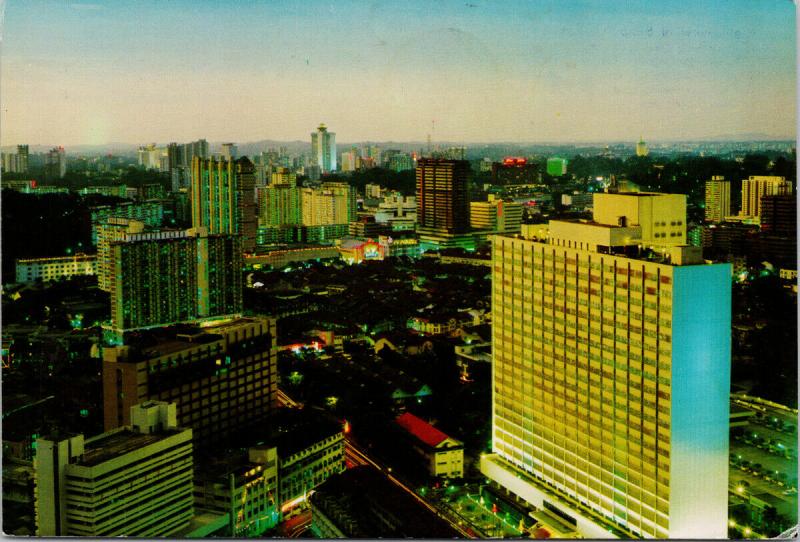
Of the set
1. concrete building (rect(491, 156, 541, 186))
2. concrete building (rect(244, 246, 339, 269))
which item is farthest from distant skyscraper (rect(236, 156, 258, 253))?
concrete building (rect(491, 156, 541, 186))

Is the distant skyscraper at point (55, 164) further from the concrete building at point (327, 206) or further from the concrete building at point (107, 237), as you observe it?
the concrete building at point (327, 206)

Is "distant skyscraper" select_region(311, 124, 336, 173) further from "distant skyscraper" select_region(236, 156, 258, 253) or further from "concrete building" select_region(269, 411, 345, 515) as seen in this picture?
"concrete building" select_region(269, 411, 345, 515)

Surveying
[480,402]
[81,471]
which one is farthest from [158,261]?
[81,471]

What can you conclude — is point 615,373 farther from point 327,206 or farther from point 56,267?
point 327,206

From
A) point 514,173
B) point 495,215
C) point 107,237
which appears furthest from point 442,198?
point 107,237

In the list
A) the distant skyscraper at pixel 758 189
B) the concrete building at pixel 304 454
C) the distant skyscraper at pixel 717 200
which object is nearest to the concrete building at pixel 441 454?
the concrete building at pixel 304 454

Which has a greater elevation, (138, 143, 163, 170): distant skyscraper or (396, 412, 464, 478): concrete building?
(138, 143, 163, 170): distant skyscraper
